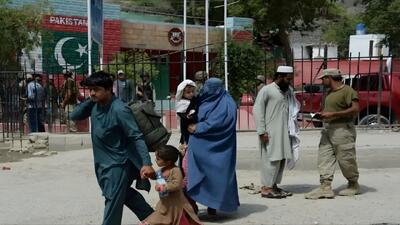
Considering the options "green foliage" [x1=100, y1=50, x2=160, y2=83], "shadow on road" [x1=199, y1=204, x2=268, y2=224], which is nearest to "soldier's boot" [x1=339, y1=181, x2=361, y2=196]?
"shadow on road" [x1=199, y1=204, x2=268, y2=224]

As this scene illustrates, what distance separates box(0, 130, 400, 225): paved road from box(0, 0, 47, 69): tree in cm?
732

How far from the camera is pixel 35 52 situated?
22.1m

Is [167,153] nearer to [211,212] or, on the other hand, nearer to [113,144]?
[113,144]

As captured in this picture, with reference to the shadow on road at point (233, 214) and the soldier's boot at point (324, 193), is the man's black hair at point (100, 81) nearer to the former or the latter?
the shadow on road at point (233, 214)

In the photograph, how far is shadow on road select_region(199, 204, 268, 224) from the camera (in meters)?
6.70

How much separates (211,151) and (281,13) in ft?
74.3

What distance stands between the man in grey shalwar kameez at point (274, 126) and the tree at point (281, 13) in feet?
64.7

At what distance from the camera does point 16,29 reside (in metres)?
18.7

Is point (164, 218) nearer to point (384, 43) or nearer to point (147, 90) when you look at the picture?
point (147, 90)

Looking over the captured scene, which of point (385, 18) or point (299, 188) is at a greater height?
point (385, 18)

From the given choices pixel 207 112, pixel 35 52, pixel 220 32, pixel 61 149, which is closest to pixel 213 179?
pixel 207 112

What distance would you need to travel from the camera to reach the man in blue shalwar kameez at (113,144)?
5164 mm

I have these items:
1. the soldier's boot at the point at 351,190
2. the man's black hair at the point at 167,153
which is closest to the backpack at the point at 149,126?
the man's black hair at the point at 167,153

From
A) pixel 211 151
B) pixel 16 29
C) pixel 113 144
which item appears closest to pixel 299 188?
pixel 211 151
